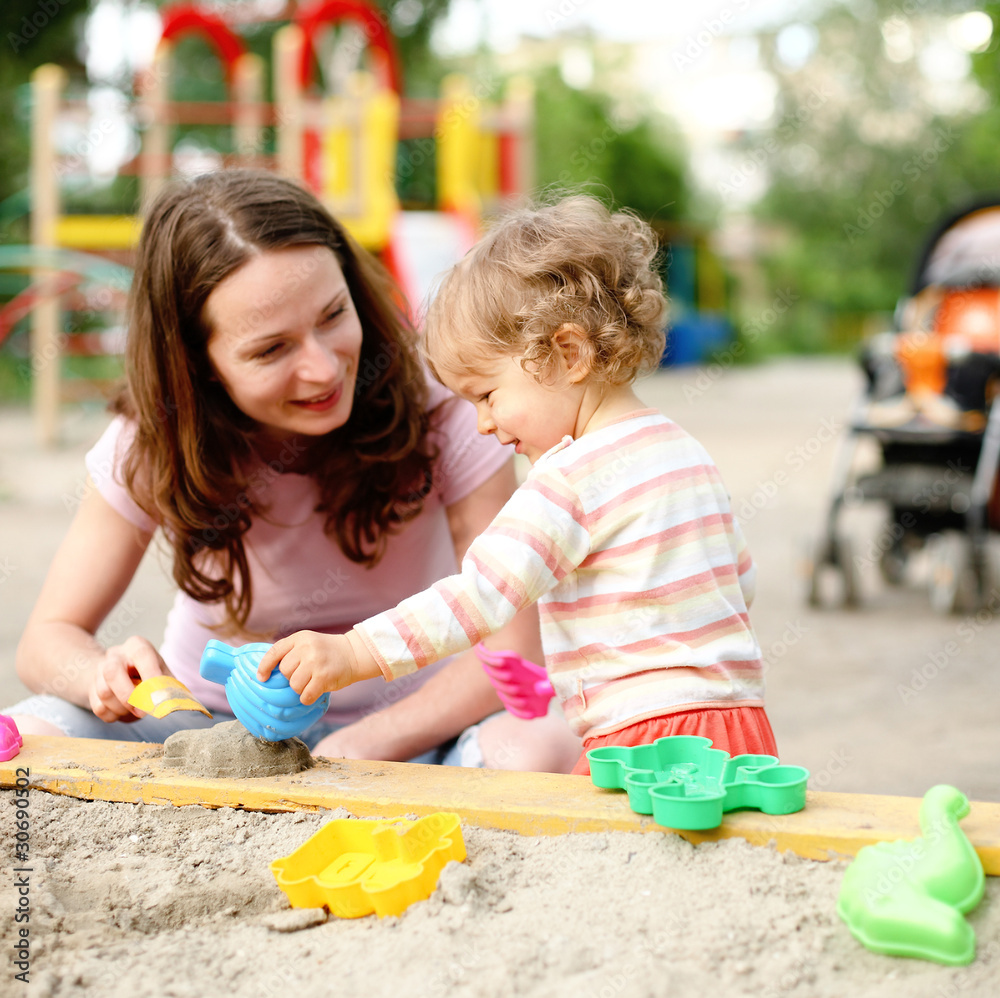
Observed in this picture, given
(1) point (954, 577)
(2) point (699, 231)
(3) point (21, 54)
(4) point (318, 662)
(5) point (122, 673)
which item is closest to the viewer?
(4) point (318, 662)

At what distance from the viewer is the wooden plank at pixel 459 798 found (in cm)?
135

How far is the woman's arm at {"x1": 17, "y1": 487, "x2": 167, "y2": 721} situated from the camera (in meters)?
1.91

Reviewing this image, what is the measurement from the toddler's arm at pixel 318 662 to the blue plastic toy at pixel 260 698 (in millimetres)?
22

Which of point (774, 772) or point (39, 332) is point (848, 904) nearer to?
point (774, 772)

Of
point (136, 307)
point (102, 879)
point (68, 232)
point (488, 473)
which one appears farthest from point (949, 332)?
point (68, 232)

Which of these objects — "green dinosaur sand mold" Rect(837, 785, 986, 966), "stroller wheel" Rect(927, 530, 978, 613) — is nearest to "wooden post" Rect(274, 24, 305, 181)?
"stroller wheel" Rect(927, 530, 978, 613)

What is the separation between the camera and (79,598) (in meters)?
2.00

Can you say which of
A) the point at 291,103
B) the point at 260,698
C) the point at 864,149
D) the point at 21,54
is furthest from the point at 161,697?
the point at 864,149

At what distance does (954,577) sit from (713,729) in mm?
3267

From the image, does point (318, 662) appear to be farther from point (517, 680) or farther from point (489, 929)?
point (517, 680)

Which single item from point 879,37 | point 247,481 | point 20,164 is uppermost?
point 879,37

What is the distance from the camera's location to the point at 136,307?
6.24 ft

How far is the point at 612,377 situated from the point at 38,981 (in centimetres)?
104

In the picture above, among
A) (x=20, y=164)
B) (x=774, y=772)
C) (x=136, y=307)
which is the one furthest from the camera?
(x=20, y=164)
